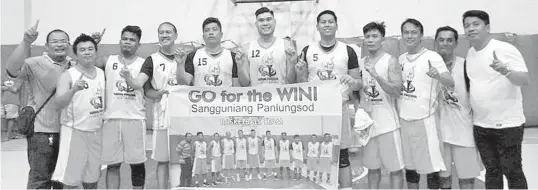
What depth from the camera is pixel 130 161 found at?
11.9 ft

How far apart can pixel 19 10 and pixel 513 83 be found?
28.9 feet

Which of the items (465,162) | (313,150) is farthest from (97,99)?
(465,162)

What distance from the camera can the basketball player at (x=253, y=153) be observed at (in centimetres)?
353

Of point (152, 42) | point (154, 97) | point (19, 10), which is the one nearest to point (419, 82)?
point (154, 97)

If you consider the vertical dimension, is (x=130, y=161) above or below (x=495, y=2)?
below

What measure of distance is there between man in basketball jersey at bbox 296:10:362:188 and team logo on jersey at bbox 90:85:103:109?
5.30 ft

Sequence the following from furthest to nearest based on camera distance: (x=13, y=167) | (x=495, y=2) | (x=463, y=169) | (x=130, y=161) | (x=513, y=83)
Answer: (x=495, y=2), (x=13, y=167), (x=130, y=161), (x=463, y=169), (x=513, y=83)

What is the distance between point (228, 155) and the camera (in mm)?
3545

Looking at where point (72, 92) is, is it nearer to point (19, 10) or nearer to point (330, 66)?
point (330, 66)

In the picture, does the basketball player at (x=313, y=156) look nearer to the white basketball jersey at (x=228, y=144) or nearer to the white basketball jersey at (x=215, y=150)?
the white basketball jersey at (x=228, y=144)

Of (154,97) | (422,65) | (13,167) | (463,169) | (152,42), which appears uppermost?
(152,42)

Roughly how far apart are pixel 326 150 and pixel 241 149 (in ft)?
2.27

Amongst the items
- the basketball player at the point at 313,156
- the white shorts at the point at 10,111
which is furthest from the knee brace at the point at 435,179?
the white shorts at the point at 10,111

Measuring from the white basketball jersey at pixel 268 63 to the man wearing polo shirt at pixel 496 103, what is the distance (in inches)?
58.0
